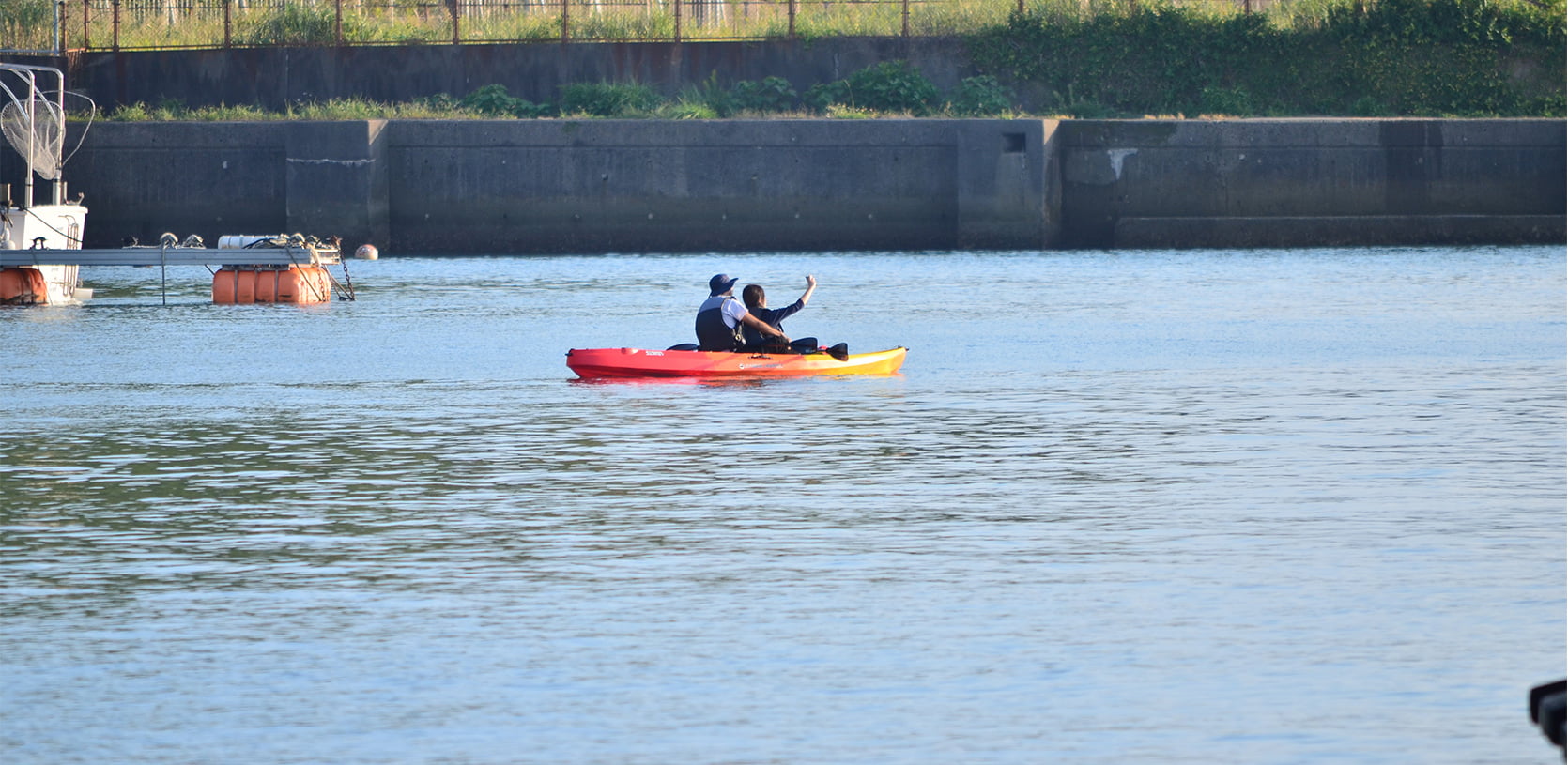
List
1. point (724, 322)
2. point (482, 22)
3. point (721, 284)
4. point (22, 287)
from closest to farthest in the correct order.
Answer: point (721, 284) < point (724, 322) < point (22, 287) < point (482, 22)

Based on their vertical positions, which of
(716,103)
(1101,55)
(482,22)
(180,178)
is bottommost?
(180,178)

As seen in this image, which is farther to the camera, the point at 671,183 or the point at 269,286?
the point at 671,183

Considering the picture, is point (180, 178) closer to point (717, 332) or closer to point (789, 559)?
point (717, 332)

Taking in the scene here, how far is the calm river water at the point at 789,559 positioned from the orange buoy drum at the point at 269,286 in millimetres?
9474

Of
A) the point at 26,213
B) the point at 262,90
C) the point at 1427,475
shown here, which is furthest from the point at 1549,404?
the point at 262,90

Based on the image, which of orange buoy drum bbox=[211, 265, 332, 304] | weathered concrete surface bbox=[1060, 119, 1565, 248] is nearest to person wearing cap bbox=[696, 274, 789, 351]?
orange buoy drum bbox=[211, 265, 332, 304]

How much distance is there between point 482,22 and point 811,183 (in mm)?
9619

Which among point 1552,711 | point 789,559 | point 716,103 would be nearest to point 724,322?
point 789,559

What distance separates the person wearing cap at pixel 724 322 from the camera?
21.3 m

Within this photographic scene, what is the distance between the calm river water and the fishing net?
997 centimetres

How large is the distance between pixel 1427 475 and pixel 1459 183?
103ft

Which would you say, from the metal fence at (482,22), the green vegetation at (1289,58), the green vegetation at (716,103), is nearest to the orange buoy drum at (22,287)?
the green vegetation at (716,103)

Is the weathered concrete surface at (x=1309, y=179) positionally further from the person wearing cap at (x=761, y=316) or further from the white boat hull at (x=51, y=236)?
the person wearing cap at (x=761, y=316)

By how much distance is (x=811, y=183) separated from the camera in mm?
44719
